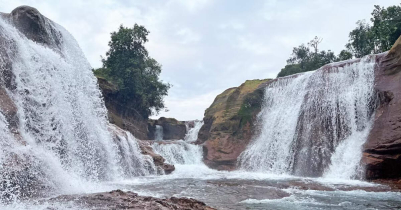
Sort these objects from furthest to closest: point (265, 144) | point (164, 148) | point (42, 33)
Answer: point (164, 148), point (265, 144), point (42, 33)

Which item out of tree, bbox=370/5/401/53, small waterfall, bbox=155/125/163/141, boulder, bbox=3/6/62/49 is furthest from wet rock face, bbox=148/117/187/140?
tree, bbox=370/5/401/53

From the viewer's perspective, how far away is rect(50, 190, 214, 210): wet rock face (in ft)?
20.2

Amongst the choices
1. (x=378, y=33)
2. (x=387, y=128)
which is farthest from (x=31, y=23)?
(x=378, y=33)

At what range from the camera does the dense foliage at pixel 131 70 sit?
3062cm

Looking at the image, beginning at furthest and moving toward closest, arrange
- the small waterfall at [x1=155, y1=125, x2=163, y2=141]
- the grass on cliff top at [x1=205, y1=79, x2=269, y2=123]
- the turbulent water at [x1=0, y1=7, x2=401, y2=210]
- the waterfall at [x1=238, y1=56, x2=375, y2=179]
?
the small waterfall at [x1=155, y1=125, x2=163, y2=141] → the grass on cliff top at [x1=205, y1=79, x2=269, y2=123] → the waterfall at [x1=238, y1=56, x2=375, y2=179] → the turbulent water at [x1=0, y1=7, x2=401, y2=210]

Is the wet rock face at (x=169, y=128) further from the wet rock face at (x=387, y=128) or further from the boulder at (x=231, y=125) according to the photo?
the wet rock face at (x=387, y=128)

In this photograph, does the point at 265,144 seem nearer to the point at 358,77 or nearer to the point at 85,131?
the point at 358,77

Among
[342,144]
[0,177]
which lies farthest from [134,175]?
[342,144]

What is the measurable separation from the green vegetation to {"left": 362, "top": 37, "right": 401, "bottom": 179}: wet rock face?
1481 cm

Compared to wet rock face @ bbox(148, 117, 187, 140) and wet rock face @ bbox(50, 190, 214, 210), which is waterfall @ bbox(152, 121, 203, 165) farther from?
wet rock face @ bbox(50, 190, 214, 210)

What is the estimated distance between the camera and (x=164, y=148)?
74.2 feet

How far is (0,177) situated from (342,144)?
1471 centimetres

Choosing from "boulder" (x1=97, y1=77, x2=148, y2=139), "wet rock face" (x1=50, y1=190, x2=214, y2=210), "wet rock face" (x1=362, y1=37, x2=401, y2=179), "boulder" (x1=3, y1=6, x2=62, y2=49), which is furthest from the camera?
"boulder" (x1=97, y1=77, x2=148, y2=139)

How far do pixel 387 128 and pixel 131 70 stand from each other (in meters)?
22.7
